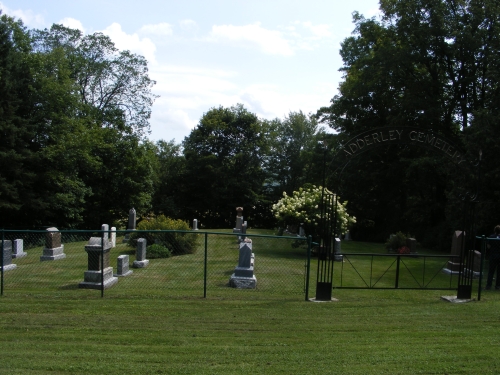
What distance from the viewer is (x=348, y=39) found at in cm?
3638

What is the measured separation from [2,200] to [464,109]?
27.7 metres

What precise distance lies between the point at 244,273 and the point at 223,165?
118ft

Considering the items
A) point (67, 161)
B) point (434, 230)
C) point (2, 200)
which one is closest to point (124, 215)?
point (67, 161)

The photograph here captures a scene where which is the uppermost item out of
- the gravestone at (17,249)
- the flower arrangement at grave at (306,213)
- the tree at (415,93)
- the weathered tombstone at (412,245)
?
the tree at (415,93)

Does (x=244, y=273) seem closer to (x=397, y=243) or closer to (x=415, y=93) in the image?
(x=397, y=243)

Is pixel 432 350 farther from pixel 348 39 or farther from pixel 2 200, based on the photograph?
pixel 348 39

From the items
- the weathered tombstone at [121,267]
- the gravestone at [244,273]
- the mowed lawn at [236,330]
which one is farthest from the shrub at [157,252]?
the gravestone at [244,273]

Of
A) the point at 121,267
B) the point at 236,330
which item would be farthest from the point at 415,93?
the point at 236,330

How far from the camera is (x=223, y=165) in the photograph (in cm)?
4825

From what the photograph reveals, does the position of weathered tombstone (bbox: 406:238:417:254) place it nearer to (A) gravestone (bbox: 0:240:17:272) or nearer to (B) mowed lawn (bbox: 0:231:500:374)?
(B) mowed lawn (bbox: 0:231:500:374)

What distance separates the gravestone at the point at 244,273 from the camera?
1245 centimetres

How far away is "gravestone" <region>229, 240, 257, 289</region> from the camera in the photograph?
12445 mm

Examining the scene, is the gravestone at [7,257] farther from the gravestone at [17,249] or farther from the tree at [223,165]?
the tree at [223,165]

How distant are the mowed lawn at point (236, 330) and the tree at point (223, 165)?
3508 centimetres
